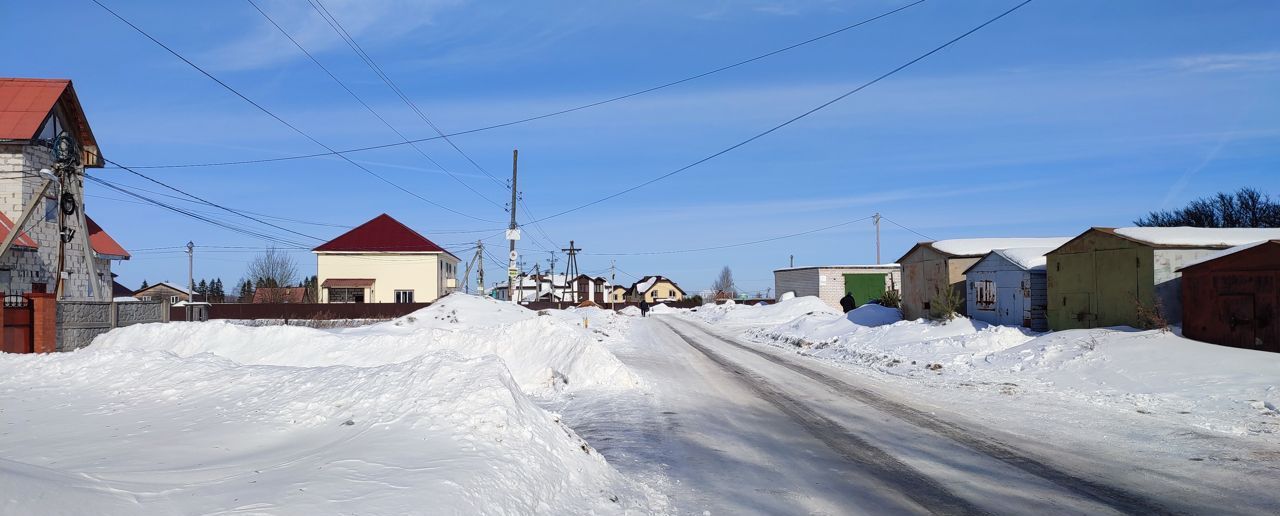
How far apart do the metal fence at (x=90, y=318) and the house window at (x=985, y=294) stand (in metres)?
26.0

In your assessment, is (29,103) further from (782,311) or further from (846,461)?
(782,311)

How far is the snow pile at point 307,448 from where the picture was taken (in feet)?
16.7

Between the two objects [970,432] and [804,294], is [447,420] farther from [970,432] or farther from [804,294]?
[804,294]

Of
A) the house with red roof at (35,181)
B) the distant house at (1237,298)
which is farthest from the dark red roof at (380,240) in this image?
the distant house at (1237,298)

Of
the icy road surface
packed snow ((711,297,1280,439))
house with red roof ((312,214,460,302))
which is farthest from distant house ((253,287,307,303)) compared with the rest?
the icy road surface

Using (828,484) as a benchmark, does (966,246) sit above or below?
above

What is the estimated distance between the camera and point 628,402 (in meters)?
13.9

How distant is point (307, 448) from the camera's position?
730cm

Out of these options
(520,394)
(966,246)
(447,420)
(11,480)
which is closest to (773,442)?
(520,394)

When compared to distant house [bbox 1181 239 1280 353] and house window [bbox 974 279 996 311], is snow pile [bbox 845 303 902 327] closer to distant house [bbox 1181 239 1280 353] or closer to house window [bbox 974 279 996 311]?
house window [bbox 974 279 996 311]

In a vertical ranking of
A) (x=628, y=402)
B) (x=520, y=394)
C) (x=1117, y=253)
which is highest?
(x=1117, y=253)

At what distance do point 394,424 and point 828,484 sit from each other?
4.34m

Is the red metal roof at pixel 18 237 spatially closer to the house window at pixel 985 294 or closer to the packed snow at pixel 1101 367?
the packed snow at pixel 1101 367

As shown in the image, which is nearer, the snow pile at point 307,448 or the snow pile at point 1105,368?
the snow pile at point 307,448
